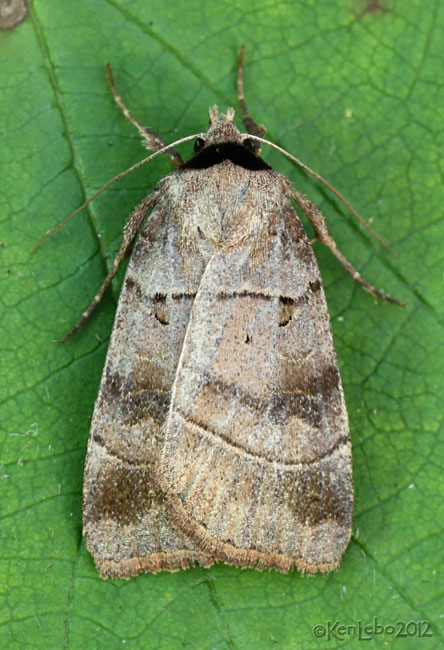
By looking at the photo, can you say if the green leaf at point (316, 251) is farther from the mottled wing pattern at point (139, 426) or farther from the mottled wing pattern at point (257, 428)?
the mottled wing pattern at point (257, 428)

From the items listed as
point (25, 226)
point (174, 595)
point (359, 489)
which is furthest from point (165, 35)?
point (174, 595)

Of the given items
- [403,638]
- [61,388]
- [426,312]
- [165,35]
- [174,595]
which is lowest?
[174,595]

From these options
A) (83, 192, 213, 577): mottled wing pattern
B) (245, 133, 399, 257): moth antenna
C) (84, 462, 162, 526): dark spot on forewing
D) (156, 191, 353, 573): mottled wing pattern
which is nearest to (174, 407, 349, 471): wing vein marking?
(156, 191, 353, 573): mottled wing pattern

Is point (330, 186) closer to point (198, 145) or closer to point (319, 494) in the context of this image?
point (198, 145)

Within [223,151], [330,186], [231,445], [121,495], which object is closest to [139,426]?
[121,495]

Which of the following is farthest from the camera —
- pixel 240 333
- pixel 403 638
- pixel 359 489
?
pixel 359 489

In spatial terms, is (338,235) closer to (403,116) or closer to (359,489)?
(403,116)

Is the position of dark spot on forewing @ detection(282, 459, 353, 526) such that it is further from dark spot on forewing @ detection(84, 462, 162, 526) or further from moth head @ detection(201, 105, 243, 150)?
moth head @ detection(201, 105, 243, 150)
